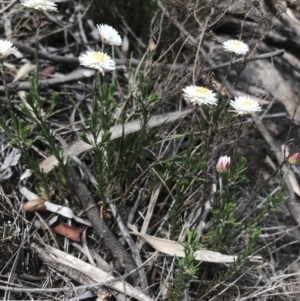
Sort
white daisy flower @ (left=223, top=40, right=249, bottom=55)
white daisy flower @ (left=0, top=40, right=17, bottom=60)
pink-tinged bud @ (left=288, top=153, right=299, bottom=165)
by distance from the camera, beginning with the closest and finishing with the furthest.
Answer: white daisy flower @ (left=0, top=40, right=17, bottom=60)
pink-tinged bud @ (left=288, top=153, right=299, bottom=165)
white daisy flower @ (left=223, top=40, right=249, bottom=55)

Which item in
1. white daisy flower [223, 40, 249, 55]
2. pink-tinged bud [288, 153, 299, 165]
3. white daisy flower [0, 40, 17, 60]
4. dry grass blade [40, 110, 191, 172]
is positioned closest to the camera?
white daisy flower [0, 40, 17, 60]

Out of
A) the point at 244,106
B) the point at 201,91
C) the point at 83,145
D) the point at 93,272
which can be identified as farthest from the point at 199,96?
the point at 93,272

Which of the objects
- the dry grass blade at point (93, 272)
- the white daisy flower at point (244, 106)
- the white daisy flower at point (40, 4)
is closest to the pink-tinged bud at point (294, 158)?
the white daisy flower at point (244, 106)

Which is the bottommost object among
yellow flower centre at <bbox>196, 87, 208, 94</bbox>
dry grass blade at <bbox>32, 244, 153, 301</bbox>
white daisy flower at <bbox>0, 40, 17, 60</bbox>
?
dry grass blade at <bbox>32, 244, 153, 301</bbox>

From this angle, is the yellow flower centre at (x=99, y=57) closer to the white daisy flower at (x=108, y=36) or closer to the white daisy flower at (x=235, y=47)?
the white daisy flower at (x=108, y=36)

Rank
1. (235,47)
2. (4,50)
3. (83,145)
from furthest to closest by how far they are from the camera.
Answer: (83,145), (235,47), (4,50)

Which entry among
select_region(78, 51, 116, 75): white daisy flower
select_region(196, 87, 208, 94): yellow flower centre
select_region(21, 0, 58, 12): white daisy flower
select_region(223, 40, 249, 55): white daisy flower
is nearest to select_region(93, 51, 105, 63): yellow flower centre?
select_region(78, 51, 116, 75): white daisy flower

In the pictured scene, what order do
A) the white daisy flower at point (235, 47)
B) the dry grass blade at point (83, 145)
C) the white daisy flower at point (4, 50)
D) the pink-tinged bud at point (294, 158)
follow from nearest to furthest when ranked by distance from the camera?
the white daisy flower at point (4, 50) → the pink-tinged bud at point (294, 158) → the white daisy flower at point (235, 47) → the dry grass blade at point (83, 145)

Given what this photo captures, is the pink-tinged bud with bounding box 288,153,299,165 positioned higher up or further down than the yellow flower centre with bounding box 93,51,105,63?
higher up

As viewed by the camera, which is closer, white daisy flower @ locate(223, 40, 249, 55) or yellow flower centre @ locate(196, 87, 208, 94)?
yellow flower centre @ locate(196, 87, 208, 94)

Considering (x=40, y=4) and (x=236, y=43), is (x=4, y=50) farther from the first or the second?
(x=236, y=43)

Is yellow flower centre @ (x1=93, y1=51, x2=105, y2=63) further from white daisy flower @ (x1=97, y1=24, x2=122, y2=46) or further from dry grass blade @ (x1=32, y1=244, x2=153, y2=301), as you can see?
dry grass blade @ (x1=32, y1=244, x2=153, y2=301)
